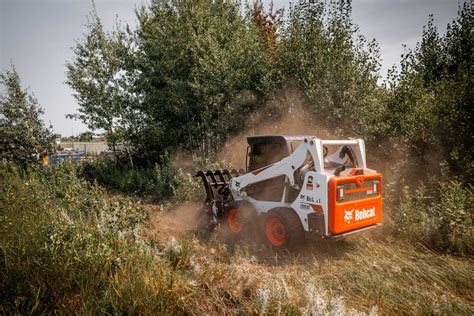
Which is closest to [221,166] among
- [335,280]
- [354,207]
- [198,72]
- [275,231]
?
[198,72]

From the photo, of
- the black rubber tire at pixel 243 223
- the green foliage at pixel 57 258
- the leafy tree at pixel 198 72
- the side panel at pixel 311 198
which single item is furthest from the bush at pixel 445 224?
the leafy tree at pixel 198 72

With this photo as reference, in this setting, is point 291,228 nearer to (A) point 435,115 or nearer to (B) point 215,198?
(B) point 215,198

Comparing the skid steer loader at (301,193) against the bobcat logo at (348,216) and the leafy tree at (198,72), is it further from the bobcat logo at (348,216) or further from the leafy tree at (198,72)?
the leafy tree at (198,72)

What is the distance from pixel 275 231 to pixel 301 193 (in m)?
0.87

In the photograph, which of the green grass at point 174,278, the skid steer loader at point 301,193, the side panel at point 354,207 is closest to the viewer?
the green grass at point 174,278

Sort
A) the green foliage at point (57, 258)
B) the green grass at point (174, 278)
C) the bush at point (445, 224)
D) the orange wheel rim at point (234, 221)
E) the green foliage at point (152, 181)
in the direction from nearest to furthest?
the green grass at point (174, 278)
the green foliage at point (57, 258)
the bush at point (445, 224)
the orange wheel rim at point (234, 221)
the green foliage at point (152, 181)

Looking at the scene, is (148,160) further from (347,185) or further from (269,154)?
(347,185)

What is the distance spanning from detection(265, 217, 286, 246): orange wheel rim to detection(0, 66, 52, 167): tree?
9142mm

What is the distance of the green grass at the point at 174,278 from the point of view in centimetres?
294

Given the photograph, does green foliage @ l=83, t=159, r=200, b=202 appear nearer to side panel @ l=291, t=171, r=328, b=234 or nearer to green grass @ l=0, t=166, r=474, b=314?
green grass @ l=0, t=166, r=474, b=314

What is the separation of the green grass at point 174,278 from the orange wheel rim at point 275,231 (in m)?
0.58

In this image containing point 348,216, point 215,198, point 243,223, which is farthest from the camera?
point 215,198

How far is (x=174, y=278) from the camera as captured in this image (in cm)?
319

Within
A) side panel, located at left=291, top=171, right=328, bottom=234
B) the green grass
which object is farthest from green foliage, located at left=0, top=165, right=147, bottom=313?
side panel, located at left=291, top=171, right=328, bottom=234
